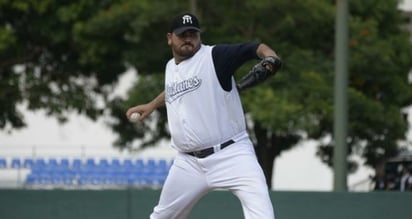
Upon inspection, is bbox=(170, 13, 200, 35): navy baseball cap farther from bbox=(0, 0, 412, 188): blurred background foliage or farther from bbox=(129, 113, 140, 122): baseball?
bbox=(0, 0, 412, 188): blurred background foliage

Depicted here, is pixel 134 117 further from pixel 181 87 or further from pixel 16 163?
pixel 16 163

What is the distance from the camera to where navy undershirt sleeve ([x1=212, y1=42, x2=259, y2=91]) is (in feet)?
27.0

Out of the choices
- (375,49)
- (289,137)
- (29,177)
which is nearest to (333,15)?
(375,49)

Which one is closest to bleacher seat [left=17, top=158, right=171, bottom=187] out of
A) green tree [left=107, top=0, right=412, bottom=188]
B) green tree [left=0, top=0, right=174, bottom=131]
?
green tree [left=0, top=0, right=174, bottom=131]

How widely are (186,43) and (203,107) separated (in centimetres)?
47

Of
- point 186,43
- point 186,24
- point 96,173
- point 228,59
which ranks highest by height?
point 186,24

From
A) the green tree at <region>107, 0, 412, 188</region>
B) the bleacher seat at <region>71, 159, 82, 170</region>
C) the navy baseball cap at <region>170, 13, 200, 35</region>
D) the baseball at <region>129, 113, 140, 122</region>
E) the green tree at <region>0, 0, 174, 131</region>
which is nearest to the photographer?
the navy baseball cap at <region>170, 13, 200, 35</region>

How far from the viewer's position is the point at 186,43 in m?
8.51

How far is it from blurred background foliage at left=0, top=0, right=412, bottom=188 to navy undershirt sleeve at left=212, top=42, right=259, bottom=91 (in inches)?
482

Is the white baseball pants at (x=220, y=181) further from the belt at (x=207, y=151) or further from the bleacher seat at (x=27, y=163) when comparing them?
the bleacher seat at (x=27, y=163)

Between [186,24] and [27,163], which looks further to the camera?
[27,163]

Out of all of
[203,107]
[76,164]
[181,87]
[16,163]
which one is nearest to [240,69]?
[76,164]

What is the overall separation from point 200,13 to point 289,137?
14.4 feet

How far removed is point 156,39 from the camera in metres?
22.6
